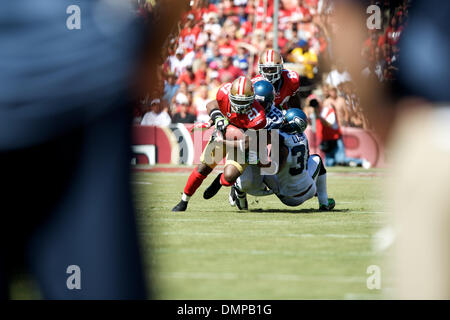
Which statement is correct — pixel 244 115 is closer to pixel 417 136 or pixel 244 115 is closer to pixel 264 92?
pixel 264 92

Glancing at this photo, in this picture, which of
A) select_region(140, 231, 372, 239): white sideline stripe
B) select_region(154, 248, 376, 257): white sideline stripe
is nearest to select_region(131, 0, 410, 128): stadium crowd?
select_region(140, 231, 372, 239): white sideline stripe

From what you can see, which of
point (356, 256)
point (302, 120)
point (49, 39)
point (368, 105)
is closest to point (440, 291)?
point (368, 105)

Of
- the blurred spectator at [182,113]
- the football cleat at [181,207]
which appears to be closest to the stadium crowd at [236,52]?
the blurred spectator at [182,113]

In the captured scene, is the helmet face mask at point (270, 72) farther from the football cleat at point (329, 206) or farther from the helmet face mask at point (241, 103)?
the football cleat at point (329, 206)

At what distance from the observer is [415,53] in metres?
2.01

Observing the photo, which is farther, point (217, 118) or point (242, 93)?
point (217, 118)

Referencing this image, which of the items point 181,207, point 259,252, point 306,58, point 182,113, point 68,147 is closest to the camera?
point 68,147

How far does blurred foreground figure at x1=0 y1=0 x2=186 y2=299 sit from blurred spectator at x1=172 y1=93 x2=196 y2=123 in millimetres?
16279

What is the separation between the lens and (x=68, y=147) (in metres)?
2.46

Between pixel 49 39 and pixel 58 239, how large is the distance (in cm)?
55

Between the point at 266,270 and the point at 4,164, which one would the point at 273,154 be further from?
the point at 4,164

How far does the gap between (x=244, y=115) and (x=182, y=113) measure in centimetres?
977

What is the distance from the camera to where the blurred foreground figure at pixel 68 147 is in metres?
2.35

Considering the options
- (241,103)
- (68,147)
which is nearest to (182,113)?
(241,103)
